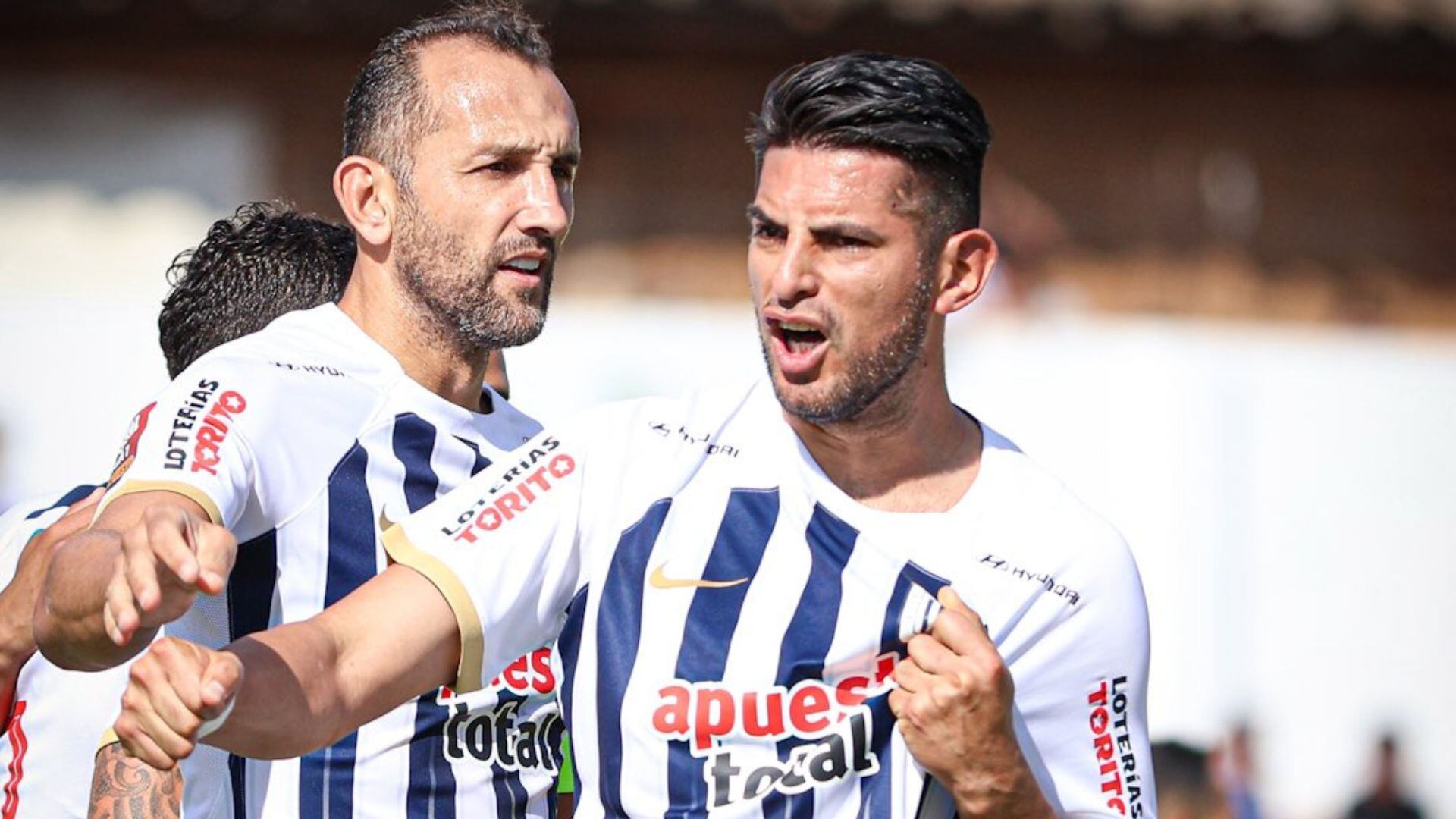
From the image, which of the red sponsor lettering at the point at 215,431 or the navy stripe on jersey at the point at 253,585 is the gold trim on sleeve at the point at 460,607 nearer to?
the red sponsor lettering at the point at 215,431

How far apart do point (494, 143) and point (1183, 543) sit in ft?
18.4

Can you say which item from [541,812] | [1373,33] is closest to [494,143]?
[541,812]

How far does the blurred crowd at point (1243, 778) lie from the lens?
7.11 metres

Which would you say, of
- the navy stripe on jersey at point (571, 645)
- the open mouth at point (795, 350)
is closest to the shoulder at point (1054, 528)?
the open mouth at point (795, 350)

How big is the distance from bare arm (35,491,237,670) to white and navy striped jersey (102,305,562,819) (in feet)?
0.97

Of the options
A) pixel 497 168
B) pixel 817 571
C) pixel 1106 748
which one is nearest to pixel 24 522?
pixel 497 168

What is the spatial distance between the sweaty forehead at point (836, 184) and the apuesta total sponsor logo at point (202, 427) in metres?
1.01

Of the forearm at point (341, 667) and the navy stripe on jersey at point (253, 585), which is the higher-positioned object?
the navy stripe on jersey at point (253, 585)

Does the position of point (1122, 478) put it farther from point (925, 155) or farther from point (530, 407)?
point (925, 155)

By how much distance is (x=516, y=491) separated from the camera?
3219 mm

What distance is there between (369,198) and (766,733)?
166cm

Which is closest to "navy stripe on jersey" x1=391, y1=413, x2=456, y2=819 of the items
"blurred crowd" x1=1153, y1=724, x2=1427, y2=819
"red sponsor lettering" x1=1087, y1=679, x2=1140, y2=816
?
"red sponsor lettering" x1=1087, y1=679, x2=1140, y2=816

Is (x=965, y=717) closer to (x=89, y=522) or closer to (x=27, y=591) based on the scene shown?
(x=89, y=522)

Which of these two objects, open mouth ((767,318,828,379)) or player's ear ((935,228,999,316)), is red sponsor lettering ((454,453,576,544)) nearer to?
open mouth ((767,318,828,379))
